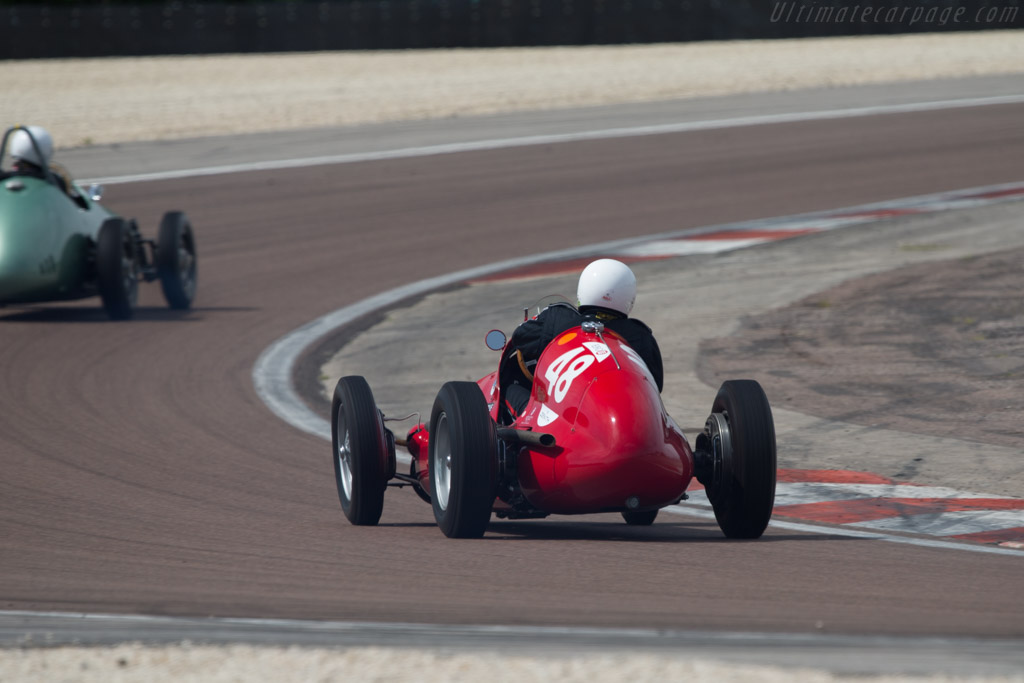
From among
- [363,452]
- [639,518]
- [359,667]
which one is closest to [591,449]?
[639,518]

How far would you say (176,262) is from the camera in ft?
48.9

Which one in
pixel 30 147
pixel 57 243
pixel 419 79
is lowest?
pixel 419 79

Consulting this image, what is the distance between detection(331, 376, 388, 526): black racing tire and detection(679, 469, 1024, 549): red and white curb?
5.61 ft

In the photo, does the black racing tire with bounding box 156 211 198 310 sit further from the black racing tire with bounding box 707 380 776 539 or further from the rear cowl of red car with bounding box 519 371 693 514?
the black racing tire with bounding box 707 380 776 539

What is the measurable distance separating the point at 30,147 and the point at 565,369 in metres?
9.04

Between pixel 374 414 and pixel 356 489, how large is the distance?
1.19 feet

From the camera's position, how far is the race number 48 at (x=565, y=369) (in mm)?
6637

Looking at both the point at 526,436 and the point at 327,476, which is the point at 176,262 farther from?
the point at 526,436

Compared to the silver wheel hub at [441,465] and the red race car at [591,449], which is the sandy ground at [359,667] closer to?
the red race car at [591,449]

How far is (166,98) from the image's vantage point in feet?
109

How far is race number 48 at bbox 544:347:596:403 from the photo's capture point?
6637 millimetres

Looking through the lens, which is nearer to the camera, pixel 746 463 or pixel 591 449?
pixel 591 449

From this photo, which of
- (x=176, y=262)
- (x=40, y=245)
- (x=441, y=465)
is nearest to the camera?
(x=441, y=465)

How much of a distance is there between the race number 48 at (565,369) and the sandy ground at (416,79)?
21208 mm
